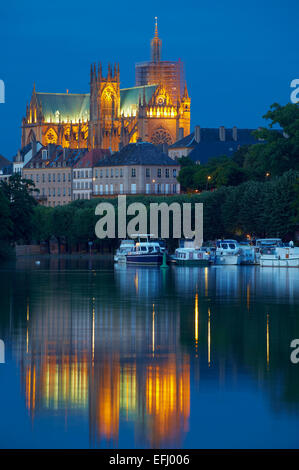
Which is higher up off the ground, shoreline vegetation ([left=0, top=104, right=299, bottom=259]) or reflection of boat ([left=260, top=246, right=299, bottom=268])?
shoreline vegetation ([left=0, top=104, right=299, bottom=259])

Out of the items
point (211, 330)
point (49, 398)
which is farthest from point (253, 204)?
point (49, 398)

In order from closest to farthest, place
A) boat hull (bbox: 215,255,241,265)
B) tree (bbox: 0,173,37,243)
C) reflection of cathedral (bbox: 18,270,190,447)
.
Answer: reflection of cathedral (bbox: 18,270,190,447) < boat hull (bbox: 215,255,241,265) < tree (bbox: 0,173,37,243)

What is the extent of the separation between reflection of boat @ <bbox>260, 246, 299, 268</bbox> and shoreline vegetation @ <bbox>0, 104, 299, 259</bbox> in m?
16.8

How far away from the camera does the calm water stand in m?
19.3

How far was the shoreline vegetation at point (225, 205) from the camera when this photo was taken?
385ft

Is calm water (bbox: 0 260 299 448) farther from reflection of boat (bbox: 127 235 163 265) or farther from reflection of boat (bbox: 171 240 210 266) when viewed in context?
reflection of boat (bbox: 127 235 163 265)

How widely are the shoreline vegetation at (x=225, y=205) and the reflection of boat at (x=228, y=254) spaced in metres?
9.71

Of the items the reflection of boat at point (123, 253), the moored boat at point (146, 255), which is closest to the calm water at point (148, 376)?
the moored boat at point (146, 255)

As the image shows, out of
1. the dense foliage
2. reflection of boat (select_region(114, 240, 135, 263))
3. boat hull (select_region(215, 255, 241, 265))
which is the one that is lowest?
boat hull (select_region(215, 255, 241, 265))

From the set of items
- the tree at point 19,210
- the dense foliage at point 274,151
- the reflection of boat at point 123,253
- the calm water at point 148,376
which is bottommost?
the calm water at point 148,376

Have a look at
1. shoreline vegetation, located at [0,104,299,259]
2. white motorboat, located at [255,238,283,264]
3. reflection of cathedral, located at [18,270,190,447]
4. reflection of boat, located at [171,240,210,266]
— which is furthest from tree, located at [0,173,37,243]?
reflection of cathedral, located at [18,270,190,447]

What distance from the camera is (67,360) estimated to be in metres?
26.9

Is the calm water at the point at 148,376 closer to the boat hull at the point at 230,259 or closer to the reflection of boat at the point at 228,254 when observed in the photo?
the boat hull at the point at 230,259
